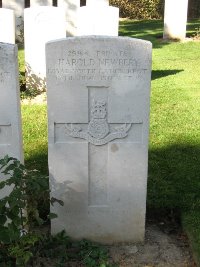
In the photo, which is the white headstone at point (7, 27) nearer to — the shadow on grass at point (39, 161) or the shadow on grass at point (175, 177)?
the shadow on grass at point (39, 161)

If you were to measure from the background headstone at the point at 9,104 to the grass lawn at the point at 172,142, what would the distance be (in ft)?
4.50

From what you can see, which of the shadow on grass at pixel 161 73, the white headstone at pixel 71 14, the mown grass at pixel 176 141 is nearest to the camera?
the mown grass at pixel 176 141

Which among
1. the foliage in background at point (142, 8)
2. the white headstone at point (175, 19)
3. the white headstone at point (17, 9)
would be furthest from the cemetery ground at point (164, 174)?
the foliage in background at point (142, 8)

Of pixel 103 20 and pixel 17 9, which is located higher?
pixel 17 9

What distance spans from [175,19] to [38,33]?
6867 millimetres

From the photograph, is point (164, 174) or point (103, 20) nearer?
point (164, 174)

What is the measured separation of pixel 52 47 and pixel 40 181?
0.96 metres

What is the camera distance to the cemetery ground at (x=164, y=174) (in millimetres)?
3520

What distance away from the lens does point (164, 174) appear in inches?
189

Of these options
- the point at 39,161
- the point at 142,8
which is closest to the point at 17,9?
the point at 142,8

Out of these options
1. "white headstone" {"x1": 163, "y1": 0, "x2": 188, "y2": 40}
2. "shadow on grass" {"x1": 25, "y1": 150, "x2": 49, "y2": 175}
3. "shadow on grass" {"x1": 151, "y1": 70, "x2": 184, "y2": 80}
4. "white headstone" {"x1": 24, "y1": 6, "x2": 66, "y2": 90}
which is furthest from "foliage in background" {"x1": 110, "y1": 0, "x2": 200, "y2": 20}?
"shadow on grass" {"x1": 25, "y1": 150, "x2": 49, "y2": 175}

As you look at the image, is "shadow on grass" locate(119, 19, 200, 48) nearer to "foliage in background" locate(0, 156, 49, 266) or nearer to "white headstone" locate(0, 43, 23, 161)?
"white headstone" locate(0, 43, 23, 161)

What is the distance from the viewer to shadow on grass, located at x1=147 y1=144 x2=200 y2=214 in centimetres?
419

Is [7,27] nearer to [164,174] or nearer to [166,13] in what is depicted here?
[164,174]
